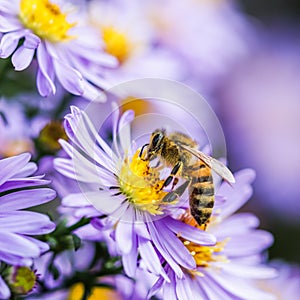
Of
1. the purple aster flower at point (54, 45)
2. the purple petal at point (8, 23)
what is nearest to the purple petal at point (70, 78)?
the purple aster flower at point (54, 45)

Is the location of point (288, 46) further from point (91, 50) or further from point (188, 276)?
point (188, 276)

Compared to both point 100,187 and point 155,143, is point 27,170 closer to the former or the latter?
point 100,187

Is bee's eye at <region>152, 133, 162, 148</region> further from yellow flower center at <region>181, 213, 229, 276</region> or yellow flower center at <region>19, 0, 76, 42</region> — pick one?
yellow flower center at <region>19, 0, 76, 42</region>

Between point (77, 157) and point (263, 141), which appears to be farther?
point (263, 141)

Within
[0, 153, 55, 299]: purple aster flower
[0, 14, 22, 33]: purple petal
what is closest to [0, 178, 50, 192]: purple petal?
[0, 153, 55, 299]: purple aster flower

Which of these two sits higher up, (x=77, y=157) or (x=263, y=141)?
(x=77, y=157)

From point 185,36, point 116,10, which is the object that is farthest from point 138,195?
point 185,36

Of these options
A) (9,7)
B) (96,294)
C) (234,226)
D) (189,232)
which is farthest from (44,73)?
(96,294)

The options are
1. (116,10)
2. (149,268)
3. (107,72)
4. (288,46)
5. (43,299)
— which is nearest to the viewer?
(149,268)
